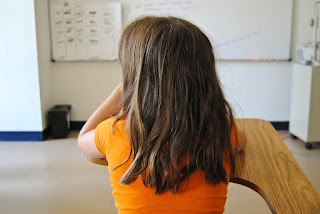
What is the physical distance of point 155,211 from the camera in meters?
0.96

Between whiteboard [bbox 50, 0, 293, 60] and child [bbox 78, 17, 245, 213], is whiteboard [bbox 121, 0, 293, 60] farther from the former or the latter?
child [bbox 78, 17, 245, 213]

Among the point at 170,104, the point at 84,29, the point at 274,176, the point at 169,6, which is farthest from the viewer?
the point at 84,29

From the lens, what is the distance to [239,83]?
423cm

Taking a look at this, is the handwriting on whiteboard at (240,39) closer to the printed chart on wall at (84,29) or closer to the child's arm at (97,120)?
the printed chart on wall at (84,29)

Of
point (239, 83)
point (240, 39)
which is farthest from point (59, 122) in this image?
point (240, 39)

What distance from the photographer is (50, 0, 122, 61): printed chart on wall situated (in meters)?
4.12

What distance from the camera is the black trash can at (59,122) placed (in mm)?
4086

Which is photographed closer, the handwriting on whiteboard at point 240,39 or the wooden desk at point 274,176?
the wooden desk at point 274,176

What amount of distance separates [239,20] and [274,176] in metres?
3.10

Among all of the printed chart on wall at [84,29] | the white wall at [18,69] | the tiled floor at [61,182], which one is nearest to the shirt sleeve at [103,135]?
the tiled floor at [61,182]

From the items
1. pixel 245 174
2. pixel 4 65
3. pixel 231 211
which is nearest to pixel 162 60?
pixel 245 174

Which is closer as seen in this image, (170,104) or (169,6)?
(170,104)

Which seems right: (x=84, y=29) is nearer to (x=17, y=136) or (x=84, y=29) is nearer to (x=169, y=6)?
(x=169, y=6)

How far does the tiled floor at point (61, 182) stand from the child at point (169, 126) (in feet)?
5.52
